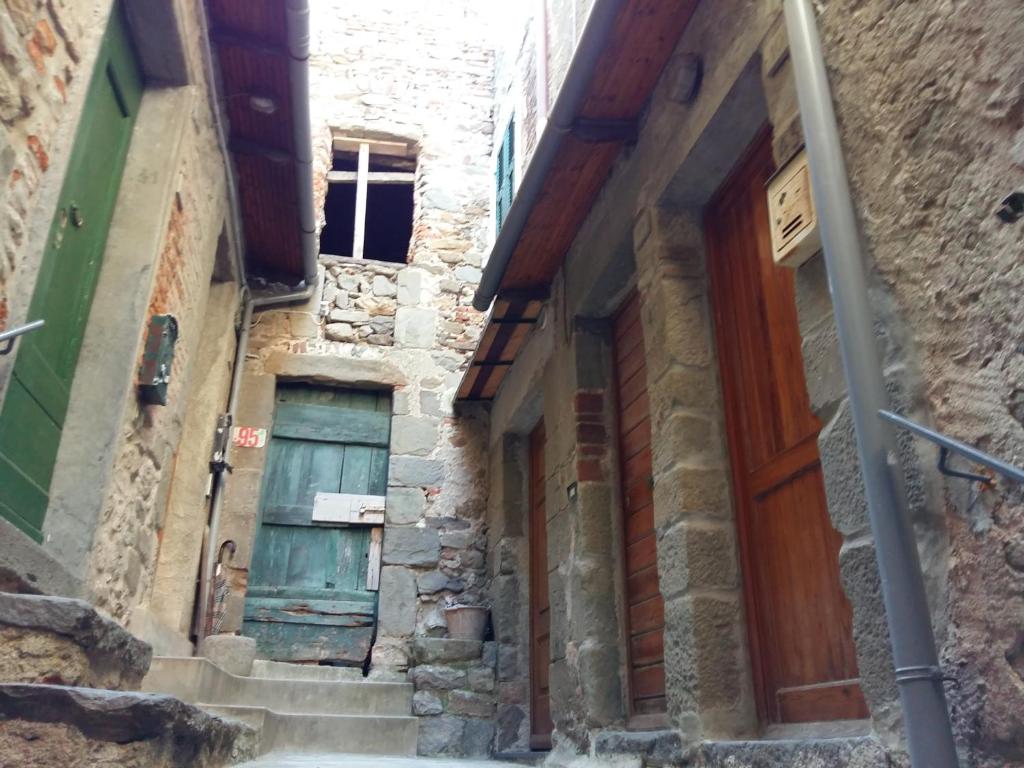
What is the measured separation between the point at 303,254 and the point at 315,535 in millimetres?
1894

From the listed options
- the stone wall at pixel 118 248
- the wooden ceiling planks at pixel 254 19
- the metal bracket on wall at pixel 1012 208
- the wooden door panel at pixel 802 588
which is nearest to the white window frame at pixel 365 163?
the stone wall at pixel 118 248

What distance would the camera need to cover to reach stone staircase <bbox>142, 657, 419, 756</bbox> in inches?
154

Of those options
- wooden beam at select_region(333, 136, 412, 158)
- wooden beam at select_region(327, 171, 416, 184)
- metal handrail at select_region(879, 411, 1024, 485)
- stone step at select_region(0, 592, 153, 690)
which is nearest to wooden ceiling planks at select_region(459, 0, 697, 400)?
metal handrail at select_region(879, 411, 1024, 485)

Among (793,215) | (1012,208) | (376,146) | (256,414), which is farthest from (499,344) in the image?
(1012,208)

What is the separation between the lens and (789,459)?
251 centimetres

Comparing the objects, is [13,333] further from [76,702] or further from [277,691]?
[277,691]

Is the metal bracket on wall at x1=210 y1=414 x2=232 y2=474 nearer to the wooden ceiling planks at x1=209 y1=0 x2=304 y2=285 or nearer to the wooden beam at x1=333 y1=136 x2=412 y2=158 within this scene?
the wooden ceiling planks at x1=209 y1=0 x2=304 y2=285

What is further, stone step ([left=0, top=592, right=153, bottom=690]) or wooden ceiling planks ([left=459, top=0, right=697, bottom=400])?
wooden ceiling planks ([left=459, top=0, right=697, bottom=400])

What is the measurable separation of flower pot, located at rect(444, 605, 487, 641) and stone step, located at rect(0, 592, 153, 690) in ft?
10.7

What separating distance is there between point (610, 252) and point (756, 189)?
2.71 ft

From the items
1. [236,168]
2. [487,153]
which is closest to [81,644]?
[236,168]

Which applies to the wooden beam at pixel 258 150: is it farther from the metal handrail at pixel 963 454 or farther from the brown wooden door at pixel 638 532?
the metal handrail at pixel 963 454

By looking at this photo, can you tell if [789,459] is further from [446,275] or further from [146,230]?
[446,275]

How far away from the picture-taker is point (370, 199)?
361 inches
